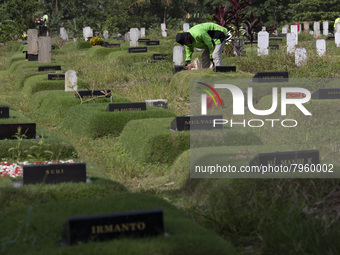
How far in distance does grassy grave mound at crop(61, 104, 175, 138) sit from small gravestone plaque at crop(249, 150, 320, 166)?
408cm

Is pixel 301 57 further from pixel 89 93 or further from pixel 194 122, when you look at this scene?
pixel 194 122

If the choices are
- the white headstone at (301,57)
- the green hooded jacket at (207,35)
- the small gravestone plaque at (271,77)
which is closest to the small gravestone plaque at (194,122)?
the small gravestone plaque at (271,77)

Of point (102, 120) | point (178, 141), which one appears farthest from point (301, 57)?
point (178, 141)

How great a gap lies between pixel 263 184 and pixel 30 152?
3201mm

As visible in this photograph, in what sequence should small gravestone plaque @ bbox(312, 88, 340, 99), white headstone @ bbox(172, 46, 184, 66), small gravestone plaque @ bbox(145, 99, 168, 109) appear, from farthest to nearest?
1. white headstone @ bbox(172, 46, 184, 66)
2. small gravestone plaque @ bbox(145, 99, 168, 109)
3. small gravestone plaque @ bbox(312, 88, 340, 99)

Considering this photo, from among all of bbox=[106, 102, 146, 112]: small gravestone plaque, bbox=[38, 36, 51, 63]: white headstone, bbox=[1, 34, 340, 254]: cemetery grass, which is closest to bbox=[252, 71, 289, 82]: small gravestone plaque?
bbox=[1, 34, 340, 254]: cemetery grass

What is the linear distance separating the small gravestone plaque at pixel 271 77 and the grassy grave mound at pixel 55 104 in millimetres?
3146

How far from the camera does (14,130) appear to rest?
28.1ft

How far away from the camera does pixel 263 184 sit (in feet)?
21.0

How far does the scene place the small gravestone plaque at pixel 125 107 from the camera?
34.9 ft

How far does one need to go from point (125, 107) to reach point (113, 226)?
6596 millimetres

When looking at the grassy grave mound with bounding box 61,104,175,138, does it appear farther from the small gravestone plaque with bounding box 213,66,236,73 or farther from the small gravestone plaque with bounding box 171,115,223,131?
the small gravestone plaque with bounding box 213,66,236,73

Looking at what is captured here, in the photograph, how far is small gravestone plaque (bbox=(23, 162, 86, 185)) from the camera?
6319 mm

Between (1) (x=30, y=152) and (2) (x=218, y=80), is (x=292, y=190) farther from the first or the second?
(2) (x=218, y=80)
